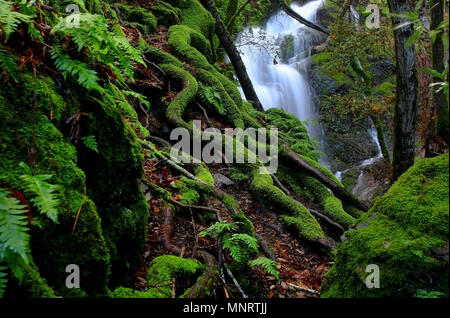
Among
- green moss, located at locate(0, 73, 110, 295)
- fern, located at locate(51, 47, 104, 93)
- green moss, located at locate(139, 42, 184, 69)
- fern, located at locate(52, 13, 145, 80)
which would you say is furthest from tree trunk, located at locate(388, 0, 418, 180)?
green moss, located at locate(0, 73, 110, 295)

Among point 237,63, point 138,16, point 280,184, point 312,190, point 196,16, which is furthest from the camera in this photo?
point 196,16

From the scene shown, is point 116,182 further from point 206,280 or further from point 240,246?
point 240,246

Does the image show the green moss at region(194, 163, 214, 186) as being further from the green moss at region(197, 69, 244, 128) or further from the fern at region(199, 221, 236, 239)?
the green moss at region(197, 69, 244, 128)

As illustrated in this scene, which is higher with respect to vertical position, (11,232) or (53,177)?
(53,177)

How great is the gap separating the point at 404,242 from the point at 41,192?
7.69 ft

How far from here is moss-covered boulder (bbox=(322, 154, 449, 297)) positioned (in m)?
2.19

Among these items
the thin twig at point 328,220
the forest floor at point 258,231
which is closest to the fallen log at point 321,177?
the thin twig at point 328,220

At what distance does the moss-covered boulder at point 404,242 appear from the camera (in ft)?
7.17

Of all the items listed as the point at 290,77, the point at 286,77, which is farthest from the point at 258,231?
the point at 290,77

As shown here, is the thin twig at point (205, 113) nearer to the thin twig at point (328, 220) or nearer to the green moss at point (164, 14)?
the thin twig at point (328, 220)

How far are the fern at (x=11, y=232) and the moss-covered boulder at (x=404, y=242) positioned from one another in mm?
2144

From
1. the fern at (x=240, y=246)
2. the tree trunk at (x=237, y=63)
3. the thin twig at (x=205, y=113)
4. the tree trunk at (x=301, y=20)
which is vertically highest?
the tree trunk at (x=301, y=20)

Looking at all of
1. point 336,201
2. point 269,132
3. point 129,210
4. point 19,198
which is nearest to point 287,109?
point 269,132

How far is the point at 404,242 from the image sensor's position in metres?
2.34
